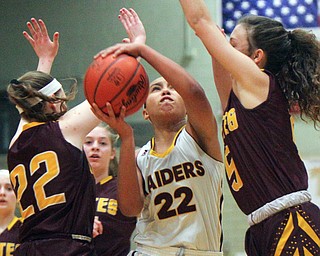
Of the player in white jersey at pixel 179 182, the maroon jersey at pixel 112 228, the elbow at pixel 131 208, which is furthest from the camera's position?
the maroon jersey at pixel 112 228

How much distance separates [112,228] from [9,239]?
0.89 meters

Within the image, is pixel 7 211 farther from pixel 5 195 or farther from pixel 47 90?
pixel 47 90

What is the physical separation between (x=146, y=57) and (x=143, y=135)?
4779 mm

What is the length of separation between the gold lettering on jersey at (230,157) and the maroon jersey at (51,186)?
0.88 m

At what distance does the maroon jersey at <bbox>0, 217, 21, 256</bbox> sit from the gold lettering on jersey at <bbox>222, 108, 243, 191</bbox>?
2447 mm

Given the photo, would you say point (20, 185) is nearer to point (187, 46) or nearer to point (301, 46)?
point (301, 46)

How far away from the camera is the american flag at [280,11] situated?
806 centimetres

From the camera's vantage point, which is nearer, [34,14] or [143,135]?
[143,135]

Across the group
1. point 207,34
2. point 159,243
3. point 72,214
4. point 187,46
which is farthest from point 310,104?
point 187,46

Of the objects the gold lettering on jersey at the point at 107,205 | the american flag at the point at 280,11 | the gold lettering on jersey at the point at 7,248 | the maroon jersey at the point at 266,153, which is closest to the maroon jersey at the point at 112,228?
the gold lettering on jersey at the point at 107,205

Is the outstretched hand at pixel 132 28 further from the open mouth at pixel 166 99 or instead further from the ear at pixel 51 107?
the ear at pixel 51 107

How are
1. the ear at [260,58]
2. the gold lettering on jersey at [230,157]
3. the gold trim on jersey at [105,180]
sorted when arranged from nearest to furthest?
the gold lettering on jersey at [230,157]
the ear at [260,58]
the gold trim on jersey at [105,180]

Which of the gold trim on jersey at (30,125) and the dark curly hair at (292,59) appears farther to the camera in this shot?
the gold trim on jersey at (30,125)

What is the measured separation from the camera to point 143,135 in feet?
28.0
